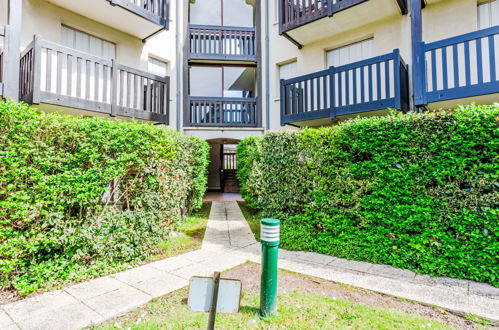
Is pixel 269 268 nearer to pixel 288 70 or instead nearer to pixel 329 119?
pixel 329 119

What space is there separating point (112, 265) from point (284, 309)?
99.6 inches

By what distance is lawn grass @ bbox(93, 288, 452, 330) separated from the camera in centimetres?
→ 240

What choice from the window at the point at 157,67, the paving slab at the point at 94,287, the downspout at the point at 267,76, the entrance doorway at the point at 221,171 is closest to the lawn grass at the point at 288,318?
the paving slab at the point at 94,287

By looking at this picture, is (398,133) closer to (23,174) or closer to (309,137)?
(309,137)

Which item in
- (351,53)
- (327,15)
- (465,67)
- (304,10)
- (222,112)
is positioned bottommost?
(465,67)

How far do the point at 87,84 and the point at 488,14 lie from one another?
10.4m

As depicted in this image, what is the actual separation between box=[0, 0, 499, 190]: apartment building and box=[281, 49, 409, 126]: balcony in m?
0.03

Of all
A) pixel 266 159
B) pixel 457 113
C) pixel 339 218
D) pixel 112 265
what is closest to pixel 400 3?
pixel 457 113

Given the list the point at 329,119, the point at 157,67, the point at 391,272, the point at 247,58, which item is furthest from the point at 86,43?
the point at 391,272

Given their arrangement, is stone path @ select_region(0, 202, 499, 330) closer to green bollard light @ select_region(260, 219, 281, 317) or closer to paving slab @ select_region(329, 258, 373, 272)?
paving slab @ select_region(329, 258, 373, 272)

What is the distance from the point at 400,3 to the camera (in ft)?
24.4

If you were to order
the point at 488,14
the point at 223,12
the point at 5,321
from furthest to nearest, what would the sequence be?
the point at 223,12 < the point at 488,14 < the point at 5,321

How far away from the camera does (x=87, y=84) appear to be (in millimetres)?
6750

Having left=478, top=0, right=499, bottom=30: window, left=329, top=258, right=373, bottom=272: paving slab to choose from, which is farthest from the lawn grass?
left=478, top=0, right=499, bottom=30: window
